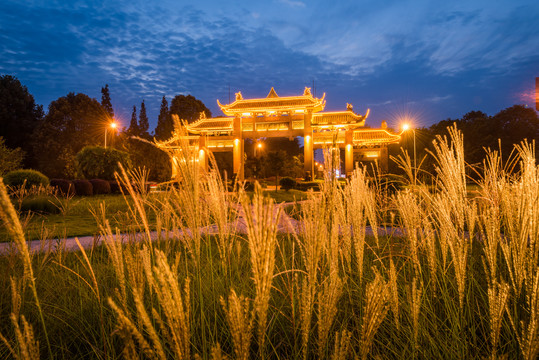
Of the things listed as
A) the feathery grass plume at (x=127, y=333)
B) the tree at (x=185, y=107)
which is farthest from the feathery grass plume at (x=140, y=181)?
the tree at (x=185, y=107)

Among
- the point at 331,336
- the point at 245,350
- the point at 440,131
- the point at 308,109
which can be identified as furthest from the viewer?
the point at 440,131

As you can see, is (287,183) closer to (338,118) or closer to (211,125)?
(338,118)

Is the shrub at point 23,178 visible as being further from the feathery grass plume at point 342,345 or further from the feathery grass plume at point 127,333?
the feathery grass plume at point 342,345

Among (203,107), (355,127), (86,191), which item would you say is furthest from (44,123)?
(355,127)

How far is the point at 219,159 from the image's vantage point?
28219 mm

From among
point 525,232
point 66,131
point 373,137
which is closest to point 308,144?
point 373,137

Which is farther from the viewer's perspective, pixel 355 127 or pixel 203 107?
pixel 203 107

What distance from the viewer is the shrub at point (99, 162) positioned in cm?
1414

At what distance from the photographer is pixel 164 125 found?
29.6 metres

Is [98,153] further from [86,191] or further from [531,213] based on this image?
[531,213]

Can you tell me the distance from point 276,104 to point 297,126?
2.08m

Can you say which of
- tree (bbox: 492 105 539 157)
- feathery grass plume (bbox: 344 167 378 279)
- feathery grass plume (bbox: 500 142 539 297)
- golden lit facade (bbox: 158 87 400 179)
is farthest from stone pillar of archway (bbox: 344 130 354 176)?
feathery grass plume (bbox: 500 142 539 297)

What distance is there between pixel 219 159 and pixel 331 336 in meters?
27.5

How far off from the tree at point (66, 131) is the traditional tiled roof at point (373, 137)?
20.3m
